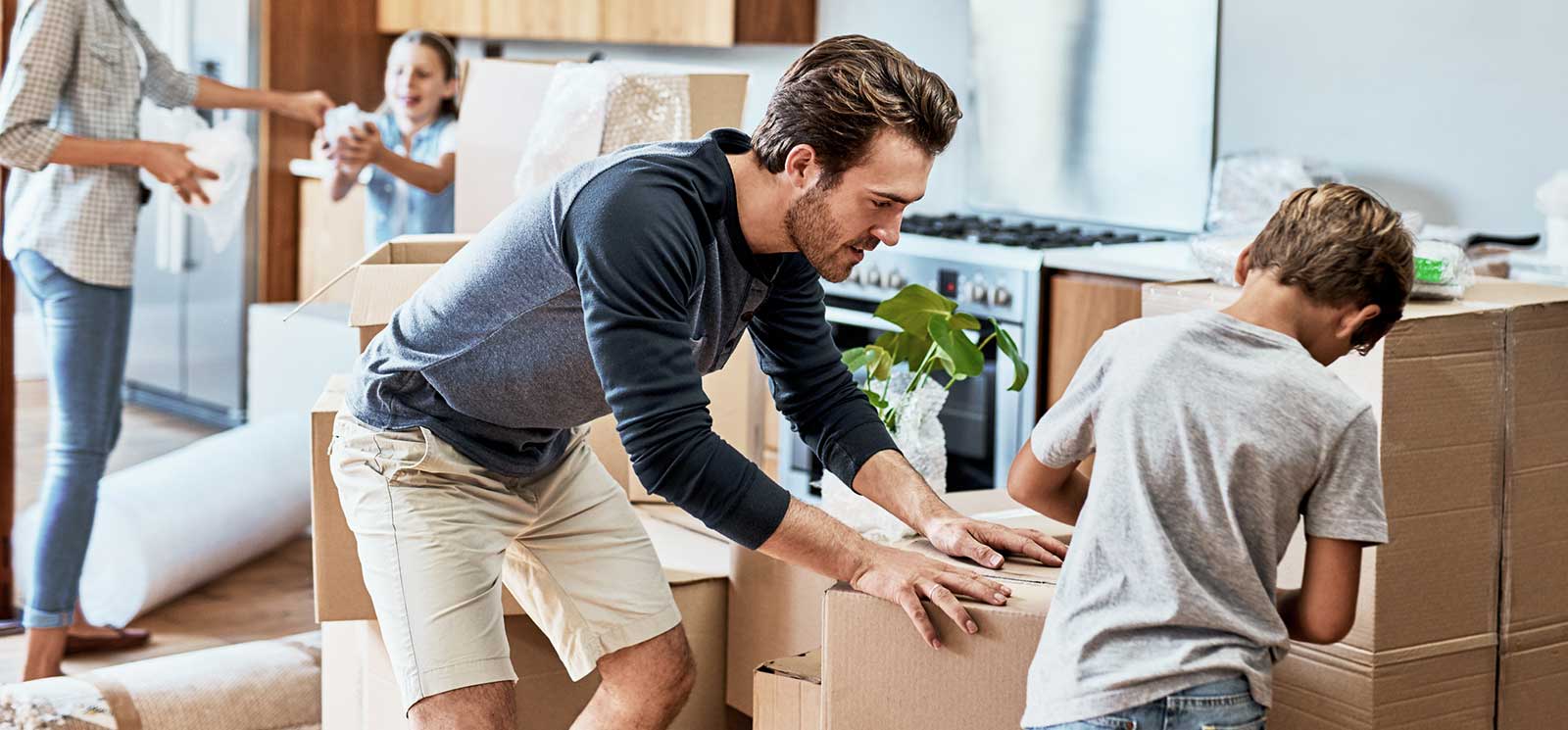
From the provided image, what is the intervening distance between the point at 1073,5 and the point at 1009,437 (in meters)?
1.18

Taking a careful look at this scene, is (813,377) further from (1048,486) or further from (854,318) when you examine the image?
(854,318)

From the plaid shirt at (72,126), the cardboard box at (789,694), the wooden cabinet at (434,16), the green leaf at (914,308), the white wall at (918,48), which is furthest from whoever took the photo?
the wooden cabinet at (434,16)

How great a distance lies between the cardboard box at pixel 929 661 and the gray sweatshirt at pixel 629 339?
140 millimetres

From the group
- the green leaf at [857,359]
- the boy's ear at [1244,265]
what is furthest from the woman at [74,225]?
the boy's ear at [1244,265]

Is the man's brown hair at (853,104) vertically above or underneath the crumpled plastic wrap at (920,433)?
above

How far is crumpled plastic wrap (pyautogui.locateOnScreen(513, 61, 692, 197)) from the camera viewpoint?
280 centimetres

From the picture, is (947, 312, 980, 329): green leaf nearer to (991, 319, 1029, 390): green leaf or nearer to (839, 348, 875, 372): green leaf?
(991, 319, 1029, 390): green leaf

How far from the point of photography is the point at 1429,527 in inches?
71.3

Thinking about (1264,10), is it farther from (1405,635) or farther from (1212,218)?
(1405,635)

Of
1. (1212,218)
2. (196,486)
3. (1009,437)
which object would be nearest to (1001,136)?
(1212,218)

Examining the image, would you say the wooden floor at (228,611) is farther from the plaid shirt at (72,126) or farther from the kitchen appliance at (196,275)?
the kitchen appliance at (196,275)

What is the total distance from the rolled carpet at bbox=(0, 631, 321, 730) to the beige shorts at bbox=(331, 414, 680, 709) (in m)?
0.84

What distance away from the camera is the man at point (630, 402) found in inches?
63.6

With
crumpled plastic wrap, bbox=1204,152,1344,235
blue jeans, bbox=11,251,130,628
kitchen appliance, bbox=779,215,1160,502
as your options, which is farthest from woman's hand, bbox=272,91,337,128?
crumpled plastic wrap, bbox=1204,152,1344,235
